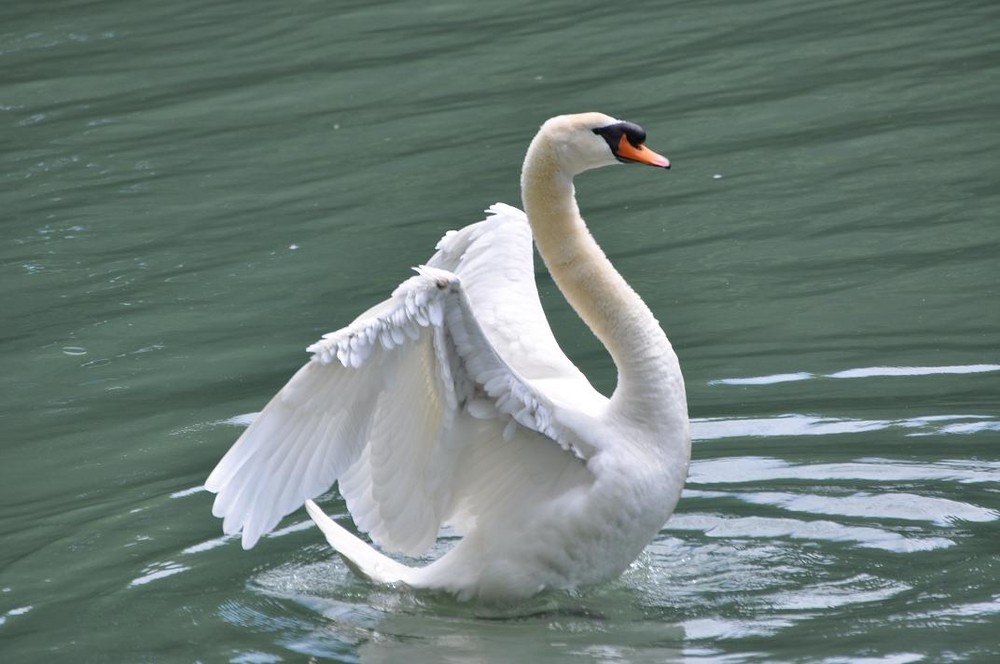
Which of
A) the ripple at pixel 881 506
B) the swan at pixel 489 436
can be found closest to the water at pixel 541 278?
the ripple at pixel 881 506

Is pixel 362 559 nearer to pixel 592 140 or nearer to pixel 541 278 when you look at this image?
pixel 592 140

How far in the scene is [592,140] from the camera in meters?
5.61

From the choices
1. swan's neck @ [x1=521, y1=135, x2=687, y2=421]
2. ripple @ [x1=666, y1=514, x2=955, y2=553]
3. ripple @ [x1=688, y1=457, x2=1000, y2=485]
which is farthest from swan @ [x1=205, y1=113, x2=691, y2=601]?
ripple @ [x1=688, y1=457, x2=1000, y2=485]

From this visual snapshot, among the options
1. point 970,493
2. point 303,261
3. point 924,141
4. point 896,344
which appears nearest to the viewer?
point 970,493

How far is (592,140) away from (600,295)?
503 millimetres

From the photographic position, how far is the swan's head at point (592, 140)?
559 cm

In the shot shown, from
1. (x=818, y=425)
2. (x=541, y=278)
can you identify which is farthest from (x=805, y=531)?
(x=541, y=278)

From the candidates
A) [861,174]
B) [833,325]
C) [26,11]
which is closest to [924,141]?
[861,174]

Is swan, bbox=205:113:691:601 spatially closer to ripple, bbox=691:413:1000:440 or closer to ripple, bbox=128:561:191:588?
ripple, bbox=128:561:191:588

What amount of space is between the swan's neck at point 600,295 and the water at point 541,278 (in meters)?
0.63

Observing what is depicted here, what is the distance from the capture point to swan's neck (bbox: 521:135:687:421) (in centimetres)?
549

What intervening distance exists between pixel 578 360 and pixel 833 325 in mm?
1125

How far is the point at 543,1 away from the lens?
14.7 metres

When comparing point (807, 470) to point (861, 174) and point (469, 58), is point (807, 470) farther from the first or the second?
point (469, 58)
